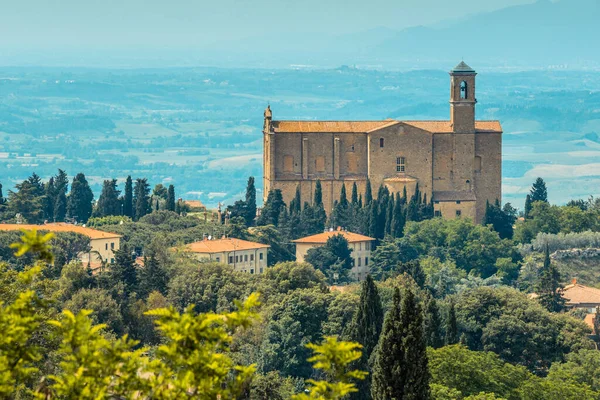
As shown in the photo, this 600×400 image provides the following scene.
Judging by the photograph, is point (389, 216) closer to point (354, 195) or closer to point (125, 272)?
point (354, 195)

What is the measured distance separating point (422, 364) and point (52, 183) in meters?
58.2

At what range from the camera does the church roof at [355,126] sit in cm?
9050

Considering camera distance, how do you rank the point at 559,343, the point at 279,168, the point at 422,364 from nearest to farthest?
the point at 422,364
the point at 559,343
the point at 279,168

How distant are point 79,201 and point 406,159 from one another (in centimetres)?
1641

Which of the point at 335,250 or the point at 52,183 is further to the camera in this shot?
the point at 52,183

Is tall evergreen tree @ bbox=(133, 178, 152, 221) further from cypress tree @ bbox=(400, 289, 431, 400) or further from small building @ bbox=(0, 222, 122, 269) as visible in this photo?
cypress tree @ bbox=(400, 289, 431, 400)

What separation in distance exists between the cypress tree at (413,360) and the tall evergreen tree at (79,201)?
172ft

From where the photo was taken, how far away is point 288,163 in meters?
90.1

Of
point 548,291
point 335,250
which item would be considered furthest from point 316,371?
point 335,250

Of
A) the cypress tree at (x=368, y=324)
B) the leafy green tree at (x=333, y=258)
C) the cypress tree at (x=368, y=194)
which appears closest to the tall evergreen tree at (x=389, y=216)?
the cypress tree at (x=368, y=194)

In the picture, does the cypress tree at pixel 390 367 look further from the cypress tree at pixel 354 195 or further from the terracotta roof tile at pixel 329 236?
the cypress tree at pixel 354 195

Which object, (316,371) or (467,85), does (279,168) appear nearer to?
(467,85)

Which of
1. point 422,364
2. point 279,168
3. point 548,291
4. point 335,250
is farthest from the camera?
point 279,168

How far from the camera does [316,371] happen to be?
5284 cm
